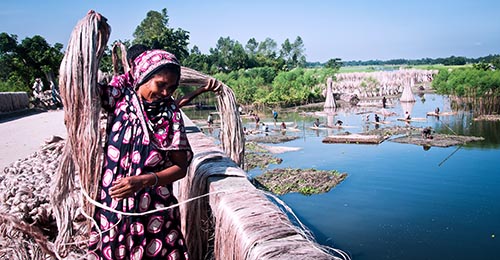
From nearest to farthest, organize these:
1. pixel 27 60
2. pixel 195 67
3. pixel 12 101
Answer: pixel 12 101, pixel 27 60, pixel 195 67

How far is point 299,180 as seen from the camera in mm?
12938

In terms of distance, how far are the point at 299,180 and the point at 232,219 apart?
11693 millimetres

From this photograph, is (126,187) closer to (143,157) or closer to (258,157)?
(143,157)

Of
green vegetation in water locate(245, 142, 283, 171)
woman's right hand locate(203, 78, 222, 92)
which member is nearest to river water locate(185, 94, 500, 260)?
green vegetation in water locate(245, 142, 283, 171)

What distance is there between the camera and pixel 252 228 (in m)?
1.30

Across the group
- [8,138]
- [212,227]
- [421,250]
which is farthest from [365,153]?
[212,227]

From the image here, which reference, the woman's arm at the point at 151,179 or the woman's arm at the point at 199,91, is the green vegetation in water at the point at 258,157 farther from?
the woman's arm at the point at 151,179

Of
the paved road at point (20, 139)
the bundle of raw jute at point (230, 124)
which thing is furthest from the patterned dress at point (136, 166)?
the paved road at point (20, 139)

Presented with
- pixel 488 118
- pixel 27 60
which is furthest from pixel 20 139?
pixel 488 118

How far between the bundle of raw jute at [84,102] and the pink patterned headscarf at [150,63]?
17 centimetres

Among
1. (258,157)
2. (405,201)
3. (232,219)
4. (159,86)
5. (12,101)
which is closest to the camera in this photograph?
(232,219)

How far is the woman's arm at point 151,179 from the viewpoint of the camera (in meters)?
1.44

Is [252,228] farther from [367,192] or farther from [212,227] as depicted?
[367,192]

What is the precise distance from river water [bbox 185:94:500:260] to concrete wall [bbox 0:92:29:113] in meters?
7.14
